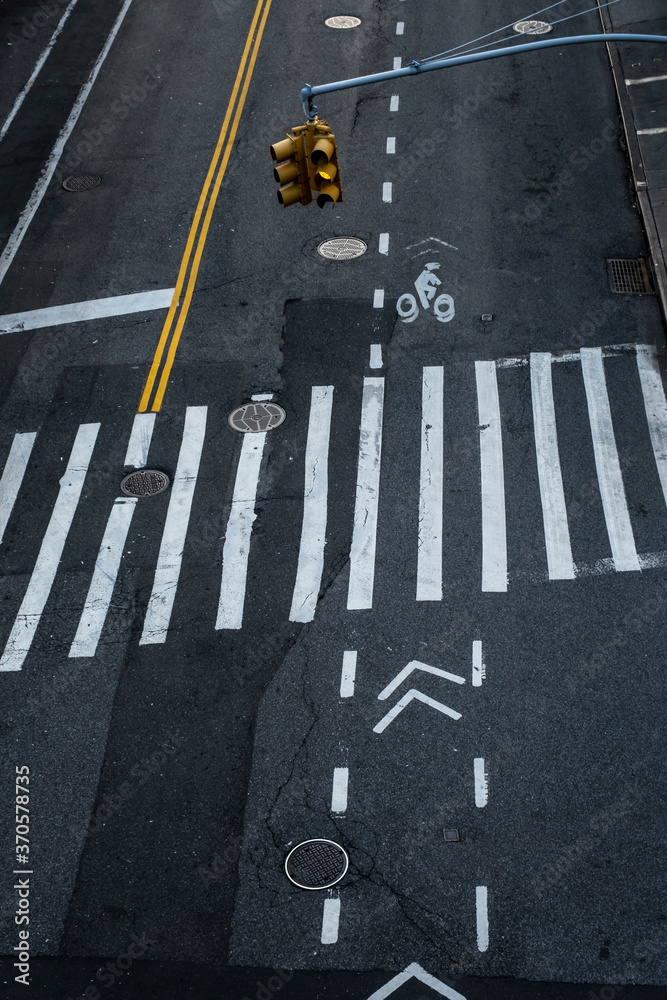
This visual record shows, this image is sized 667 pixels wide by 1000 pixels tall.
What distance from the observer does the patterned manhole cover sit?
16.7 meters

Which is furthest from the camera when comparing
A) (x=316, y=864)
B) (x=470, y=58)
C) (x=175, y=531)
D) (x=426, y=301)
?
(x=426, y=301)

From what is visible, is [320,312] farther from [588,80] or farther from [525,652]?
[588,80]

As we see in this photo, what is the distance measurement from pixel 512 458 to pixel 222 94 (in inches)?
554

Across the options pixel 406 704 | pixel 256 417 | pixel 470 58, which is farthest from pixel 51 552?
pixel 470 58

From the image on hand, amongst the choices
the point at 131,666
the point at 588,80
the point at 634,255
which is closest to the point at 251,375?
the point at 131,666

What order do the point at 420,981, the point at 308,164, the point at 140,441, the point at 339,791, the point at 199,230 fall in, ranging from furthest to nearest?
the point at 199,230 → the point at 140,441 → the point at 308,164 → the point at 339,791 → the point at 420,981

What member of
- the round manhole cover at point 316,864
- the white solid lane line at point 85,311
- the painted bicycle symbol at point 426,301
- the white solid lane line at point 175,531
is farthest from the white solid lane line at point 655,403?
the white solid lane line at point 85,311

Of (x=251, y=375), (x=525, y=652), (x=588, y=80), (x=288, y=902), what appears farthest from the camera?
(x=588, y=80)

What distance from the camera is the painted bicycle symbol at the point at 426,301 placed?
18594 millimetres

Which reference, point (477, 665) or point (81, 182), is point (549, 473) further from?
point (81, 182)

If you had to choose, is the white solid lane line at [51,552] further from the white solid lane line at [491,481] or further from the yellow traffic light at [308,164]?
the white solid lane line at [491,481]

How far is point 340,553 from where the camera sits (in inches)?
572

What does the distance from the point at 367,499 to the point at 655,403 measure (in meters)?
4.99

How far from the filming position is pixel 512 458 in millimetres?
15758
